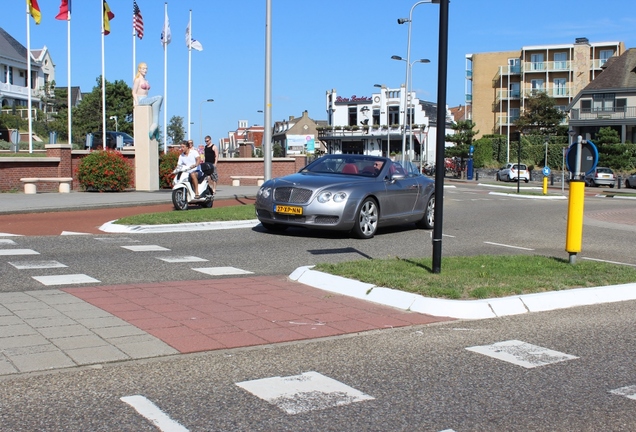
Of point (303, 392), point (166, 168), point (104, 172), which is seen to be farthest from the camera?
point (166, 168)

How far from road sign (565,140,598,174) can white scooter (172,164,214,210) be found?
34.6 ft

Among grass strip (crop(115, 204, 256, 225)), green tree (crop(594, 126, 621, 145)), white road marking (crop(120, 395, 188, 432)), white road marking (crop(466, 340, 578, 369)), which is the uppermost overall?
green tree (crop(594, 126, 621, 145))

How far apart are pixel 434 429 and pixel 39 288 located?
217 inches

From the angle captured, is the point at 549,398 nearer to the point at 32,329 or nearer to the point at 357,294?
the point at 357,294

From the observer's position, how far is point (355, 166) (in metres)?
14.7

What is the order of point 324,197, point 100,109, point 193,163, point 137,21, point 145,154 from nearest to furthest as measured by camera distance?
point 324,197, point 193,163, point 145,154, point 137,21, point 100,109

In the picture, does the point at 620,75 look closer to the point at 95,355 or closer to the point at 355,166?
the point at 355,166

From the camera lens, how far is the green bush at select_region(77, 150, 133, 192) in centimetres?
2536

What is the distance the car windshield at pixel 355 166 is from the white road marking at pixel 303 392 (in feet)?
31.4

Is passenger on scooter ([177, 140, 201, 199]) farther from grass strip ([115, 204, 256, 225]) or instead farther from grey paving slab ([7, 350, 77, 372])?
grey paving slab ([7, 350, 77, 372])

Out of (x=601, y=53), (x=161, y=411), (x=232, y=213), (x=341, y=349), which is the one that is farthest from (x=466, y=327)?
(x=601, y=53)

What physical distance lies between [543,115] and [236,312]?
8011cm

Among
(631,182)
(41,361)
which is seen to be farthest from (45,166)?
(631,182)

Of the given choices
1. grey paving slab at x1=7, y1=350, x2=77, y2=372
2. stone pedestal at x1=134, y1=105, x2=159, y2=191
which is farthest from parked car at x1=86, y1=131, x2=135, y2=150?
grey paving slab at x1=7, y1=350, x2=77, y2=372
